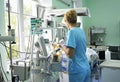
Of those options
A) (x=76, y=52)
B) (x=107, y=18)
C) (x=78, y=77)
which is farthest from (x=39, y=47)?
(x=107, y=18)

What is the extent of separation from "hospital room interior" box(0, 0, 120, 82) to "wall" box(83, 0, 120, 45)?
2.61ft

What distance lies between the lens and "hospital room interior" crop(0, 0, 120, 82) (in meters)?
2.04

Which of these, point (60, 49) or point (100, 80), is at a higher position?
point (60, 49)

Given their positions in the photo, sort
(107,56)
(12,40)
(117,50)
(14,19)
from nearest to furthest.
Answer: (12,40) < (14,19) < (107,56) < (117,50)

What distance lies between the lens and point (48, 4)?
3.45 meters

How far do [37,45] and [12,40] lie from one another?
1.15ft

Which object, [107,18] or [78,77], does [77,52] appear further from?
[107,18]

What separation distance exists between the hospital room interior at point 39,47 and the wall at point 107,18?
794mm

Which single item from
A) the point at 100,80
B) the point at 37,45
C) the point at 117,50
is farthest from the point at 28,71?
the point at 117,50

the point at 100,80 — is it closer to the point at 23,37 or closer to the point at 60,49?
the point at 60,49

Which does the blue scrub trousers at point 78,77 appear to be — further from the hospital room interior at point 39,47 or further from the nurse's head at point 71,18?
the nurse's head at point 71,18

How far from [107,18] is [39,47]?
4349mm

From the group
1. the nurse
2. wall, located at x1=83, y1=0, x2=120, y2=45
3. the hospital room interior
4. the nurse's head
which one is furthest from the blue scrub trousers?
wall, located at x1=83, y1=0, x2=120, y2=45

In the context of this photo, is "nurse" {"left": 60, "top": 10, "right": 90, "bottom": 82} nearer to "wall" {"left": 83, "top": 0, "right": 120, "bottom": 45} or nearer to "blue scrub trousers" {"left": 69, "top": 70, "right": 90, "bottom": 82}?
"blue scrub trousers" {"left": 69, "top": 70, "right": 90, "bottom": 82}
